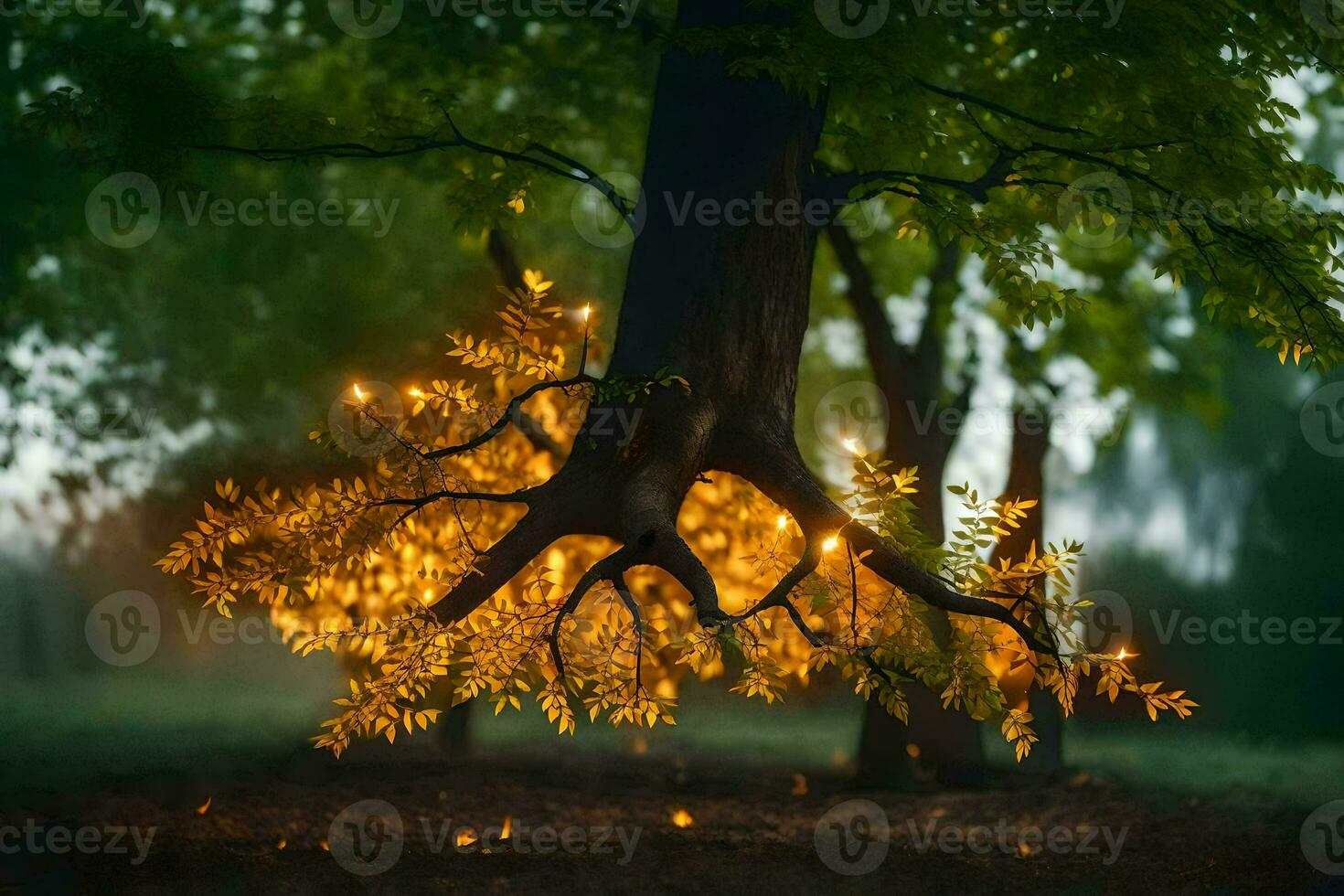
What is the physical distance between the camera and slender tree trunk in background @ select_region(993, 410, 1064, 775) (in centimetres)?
1377

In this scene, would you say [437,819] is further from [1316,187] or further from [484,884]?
[1316,187]

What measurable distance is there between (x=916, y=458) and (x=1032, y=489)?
66.2 inches

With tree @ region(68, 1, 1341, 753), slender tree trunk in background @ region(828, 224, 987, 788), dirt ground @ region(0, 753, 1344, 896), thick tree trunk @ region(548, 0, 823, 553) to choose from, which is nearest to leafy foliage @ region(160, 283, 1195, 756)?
tree @ region(68, 1, 1341, 753)

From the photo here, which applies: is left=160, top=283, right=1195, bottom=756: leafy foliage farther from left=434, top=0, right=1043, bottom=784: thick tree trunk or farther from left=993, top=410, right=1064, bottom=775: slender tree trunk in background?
left=993, top=410, right=1064, bottom=775: slender tree trunk in background

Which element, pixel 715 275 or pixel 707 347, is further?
pixel 715 275

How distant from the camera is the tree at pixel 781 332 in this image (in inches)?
242

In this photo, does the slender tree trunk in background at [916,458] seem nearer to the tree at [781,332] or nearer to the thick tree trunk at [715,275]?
the tree at [781,332]

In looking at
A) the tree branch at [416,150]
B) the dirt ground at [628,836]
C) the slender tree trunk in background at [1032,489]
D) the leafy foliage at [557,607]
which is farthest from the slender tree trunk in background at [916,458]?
the leafy foliage at [557,607]

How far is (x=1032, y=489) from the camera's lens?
13.8 meters

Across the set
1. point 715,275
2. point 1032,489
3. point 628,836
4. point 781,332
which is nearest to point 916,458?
point 1032,489

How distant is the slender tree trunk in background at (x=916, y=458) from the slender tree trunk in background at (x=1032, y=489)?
89 centimetres

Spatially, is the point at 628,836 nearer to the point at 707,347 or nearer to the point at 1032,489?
the point at 707,347

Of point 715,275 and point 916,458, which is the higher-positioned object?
point 715,275

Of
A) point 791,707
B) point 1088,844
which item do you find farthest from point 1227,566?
point 1088,844
